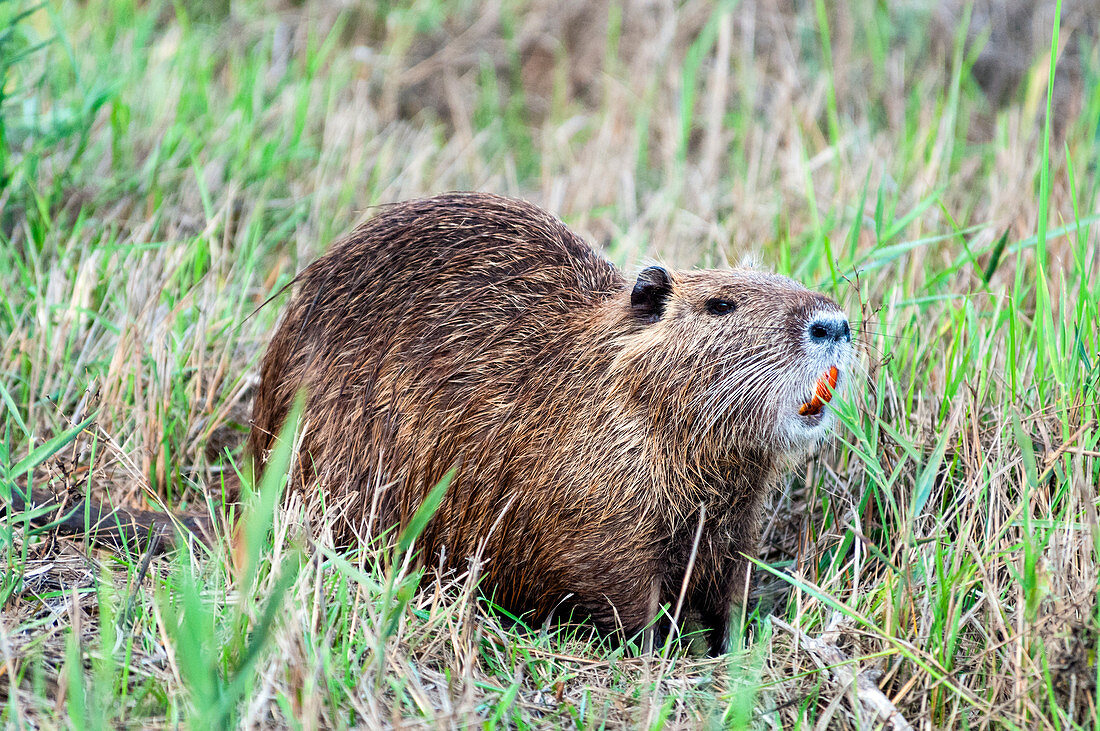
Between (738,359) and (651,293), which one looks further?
(651,293)

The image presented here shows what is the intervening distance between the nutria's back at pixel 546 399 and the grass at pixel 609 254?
Answer: 0.57 ft

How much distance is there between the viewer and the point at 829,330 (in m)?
2.18

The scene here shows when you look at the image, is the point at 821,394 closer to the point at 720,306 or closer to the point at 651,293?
the point at 720,306

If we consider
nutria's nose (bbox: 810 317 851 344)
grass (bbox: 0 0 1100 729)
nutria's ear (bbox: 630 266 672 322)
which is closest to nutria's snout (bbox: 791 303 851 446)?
nutria's nose (bbox: 810 317 851 344)

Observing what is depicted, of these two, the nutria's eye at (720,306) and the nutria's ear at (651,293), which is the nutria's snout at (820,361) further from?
the nutria's ear at (651,293)

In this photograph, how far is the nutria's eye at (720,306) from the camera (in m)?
2.32

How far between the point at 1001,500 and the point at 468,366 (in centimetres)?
120

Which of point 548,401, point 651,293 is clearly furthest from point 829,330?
point 548,401

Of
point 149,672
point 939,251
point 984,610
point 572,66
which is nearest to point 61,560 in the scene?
point 149,672

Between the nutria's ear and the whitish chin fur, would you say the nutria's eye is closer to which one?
the nutria's ear

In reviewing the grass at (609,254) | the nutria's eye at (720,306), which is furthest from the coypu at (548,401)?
the grass at (609,254)

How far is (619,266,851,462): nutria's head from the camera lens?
2.21 meters

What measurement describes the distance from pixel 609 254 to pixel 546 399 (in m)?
1.39

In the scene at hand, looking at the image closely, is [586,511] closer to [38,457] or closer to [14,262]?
[38,457]
